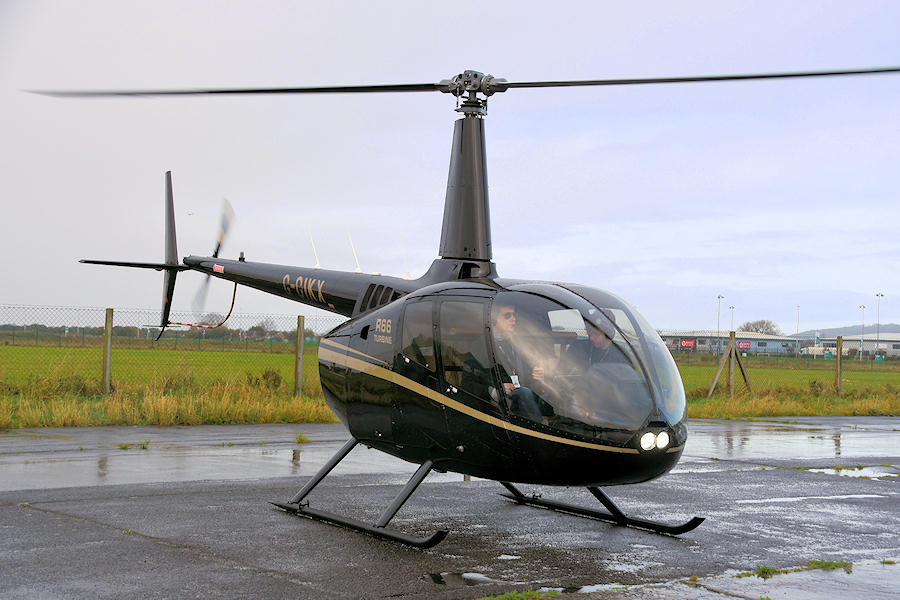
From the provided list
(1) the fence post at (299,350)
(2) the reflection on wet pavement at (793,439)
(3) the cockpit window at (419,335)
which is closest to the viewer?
(3) the cockpit window at (419,335)

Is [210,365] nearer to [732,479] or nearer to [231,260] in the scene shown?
[231,260]

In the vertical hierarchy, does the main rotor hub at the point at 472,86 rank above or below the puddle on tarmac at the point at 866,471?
above

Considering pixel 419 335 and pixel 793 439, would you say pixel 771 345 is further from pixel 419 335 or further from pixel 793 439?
pixel 419 335

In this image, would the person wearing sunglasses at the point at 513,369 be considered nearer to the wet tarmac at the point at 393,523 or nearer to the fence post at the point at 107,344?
the wet tarmac at the point at 393,523

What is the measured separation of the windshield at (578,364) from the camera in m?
6.78

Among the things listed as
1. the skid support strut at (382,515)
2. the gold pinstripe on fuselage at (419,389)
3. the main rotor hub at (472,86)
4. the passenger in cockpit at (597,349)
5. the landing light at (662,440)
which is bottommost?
the skid support strut at (382,515)

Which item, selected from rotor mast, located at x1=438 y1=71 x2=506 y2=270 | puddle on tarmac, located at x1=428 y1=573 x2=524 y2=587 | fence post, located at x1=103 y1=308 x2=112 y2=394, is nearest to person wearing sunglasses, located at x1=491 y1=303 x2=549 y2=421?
puddle on tarmac, located at x1=428 y1=573 x2=524 y2=587

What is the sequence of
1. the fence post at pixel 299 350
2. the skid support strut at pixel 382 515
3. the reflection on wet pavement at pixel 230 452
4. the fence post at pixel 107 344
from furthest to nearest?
the fence post at pixel 299 350, the fence post at pixel 107 344, the reflection on wet pavement at pixel 230 452, the skid support strut at pixel 382 515

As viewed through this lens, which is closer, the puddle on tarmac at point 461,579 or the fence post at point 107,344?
the puddle on tarmac at point 461,579

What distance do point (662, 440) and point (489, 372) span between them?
1.42m

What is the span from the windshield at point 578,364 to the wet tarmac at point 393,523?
1159 millimetres

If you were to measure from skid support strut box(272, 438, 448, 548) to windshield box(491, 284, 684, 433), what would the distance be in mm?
1202

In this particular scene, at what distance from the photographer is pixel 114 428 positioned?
1500 cm

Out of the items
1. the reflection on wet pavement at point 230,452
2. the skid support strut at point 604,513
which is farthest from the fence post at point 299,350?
the skid support strut at point 604,513
